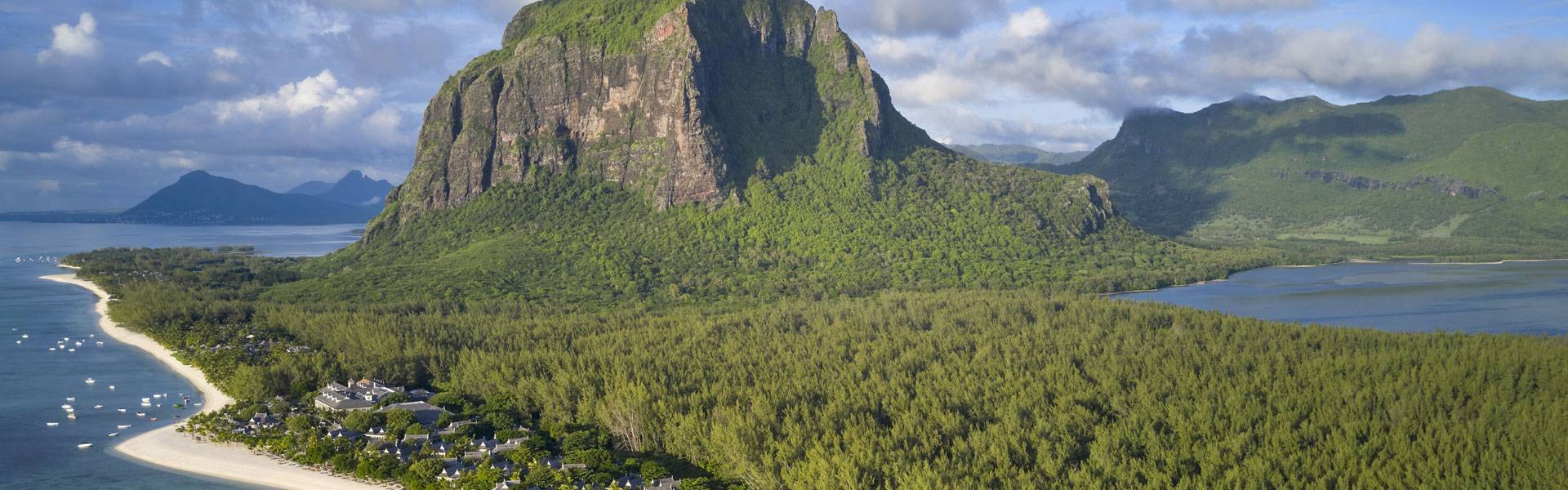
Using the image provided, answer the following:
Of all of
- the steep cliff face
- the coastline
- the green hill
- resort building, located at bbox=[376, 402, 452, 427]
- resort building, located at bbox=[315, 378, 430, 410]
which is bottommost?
the coastline

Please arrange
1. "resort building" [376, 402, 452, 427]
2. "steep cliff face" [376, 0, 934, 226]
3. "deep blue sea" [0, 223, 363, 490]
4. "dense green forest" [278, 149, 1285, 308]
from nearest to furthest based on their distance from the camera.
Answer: "deep blue sea" [0, 223, 363, 490]
"resort building" [376, 402, 452, 427]
"dense green forest" [278, 149, 1285, 308]
"steep cliff face" [376, 0, 934, 226]

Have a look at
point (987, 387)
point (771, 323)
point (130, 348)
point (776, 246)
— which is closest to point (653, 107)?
point (776, 246)

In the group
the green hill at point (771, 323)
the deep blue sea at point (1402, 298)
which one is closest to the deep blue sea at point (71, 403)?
the green hill at point (771, 323)

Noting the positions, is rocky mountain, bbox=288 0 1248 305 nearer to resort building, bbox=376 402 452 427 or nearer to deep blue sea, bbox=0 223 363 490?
deep blue sea, bbox=0 223 363 490

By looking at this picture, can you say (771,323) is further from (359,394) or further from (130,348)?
(130,348)

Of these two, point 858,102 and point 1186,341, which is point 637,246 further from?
point 1186,341

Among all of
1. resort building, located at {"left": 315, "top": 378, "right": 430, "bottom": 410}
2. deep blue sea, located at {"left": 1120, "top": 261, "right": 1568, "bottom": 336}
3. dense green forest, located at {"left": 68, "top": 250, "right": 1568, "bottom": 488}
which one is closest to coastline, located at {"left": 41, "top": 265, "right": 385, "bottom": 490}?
resort building, located at {"left": 315, "top": 378, "right": 430, "bottom": 410}

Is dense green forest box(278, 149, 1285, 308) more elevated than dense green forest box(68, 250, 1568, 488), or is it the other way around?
dense green forest box(278, 149, 1285, 308)

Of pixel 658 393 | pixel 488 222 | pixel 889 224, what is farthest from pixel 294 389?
pixel 889 224
